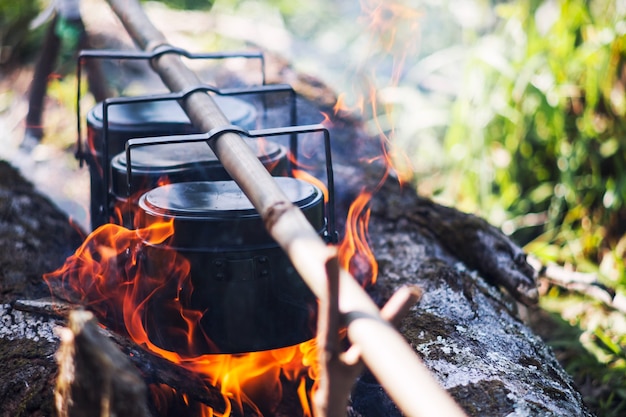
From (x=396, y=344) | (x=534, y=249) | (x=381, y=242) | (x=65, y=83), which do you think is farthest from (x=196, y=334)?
(x=65, y=83)

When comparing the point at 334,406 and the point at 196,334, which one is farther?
the point at 196,334

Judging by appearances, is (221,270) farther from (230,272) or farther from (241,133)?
(241,133)

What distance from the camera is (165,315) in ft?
6.65

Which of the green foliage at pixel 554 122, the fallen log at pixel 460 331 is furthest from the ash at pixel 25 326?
the green foliage at pixel 554 122

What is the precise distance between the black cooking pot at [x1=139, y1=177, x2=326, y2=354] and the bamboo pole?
0.15 m

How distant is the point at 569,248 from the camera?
3.97 m

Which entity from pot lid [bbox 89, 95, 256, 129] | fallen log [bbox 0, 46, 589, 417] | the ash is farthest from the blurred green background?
the ash

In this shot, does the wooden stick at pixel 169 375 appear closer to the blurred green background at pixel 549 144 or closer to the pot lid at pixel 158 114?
the pot lid at pixel 158 114

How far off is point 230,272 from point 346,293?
0.55 metres

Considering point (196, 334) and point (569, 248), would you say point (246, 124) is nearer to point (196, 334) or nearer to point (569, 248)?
point (196, 334)

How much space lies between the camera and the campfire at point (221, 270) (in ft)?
4.91

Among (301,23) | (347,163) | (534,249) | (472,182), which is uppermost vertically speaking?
(301,23)

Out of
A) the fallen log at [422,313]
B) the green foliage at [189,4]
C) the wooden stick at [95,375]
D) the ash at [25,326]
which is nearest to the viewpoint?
the wooden stick at [95,375]

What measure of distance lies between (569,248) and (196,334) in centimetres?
272
